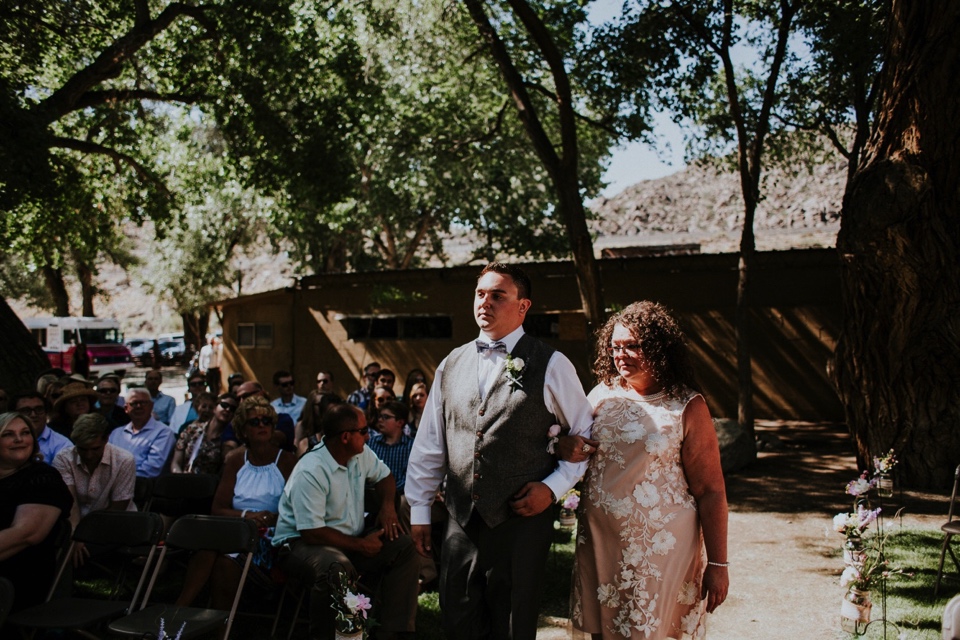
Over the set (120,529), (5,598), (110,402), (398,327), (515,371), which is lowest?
(5,598)

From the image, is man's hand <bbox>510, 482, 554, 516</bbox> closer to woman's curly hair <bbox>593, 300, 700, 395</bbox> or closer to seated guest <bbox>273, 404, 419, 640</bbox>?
woman's curly hair <bbox>593, 300, 700, 395</bbox>

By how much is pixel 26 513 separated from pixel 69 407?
3448mm

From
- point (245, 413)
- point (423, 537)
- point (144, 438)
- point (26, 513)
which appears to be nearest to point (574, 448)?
point (423, 537)

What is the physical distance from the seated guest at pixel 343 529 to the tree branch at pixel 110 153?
26.1ft

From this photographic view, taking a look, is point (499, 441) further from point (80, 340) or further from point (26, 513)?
point (80, 340)

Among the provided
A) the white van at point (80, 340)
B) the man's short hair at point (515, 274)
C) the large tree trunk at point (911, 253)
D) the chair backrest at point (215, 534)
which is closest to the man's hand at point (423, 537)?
the man's short hair at point (515, 274)

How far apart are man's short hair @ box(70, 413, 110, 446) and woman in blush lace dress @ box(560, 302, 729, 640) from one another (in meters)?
3.76

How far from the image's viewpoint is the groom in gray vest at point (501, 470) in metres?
3.13

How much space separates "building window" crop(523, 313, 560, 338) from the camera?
661 inches

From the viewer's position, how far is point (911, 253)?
802cm

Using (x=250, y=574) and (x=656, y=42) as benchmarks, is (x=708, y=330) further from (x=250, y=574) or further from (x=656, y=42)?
(x=250, y=574)

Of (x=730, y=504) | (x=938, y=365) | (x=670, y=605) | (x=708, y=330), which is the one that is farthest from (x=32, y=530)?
(x=708, y=330)

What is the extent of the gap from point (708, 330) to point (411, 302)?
6.64 m

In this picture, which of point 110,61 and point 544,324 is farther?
point 544,324
